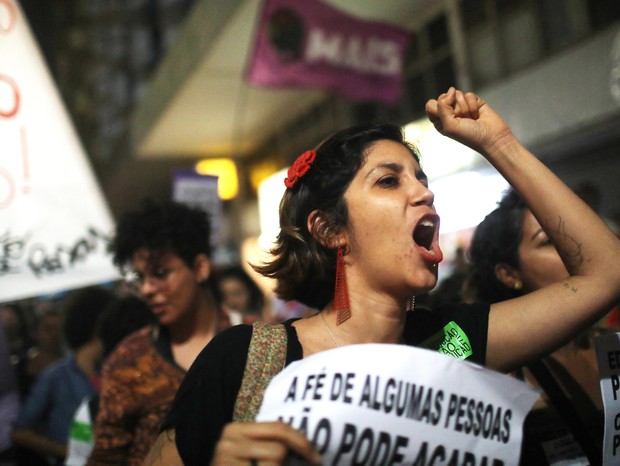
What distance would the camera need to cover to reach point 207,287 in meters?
3.24

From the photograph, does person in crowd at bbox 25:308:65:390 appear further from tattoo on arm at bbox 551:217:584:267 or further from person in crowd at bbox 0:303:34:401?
tattoo on arm at bbox 551:217:584:267

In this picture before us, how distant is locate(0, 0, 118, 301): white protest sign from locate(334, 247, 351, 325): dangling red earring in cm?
174

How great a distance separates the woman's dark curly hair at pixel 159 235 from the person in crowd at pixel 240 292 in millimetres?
2995

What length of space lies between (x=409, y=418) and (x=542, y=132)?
816 centimetres

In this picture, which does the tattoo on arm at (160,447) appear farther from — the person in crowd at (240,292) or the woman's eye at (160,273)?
the person in crowd at (240,292)

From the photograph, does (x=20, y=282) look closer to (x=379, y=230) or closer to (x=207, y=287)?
(x=207, y=287)

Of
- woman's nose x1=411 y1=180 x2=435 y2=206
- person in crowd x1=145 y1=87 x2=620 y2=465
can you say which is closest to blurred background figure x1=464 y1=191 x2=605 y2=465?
person in crowd x1=145 y1=87 x2=620 y2=465

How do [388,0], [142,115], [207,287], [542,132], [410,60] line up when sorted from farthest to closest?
[142,115]
[410,60]
[388,0]
[542,132]
[207,287]

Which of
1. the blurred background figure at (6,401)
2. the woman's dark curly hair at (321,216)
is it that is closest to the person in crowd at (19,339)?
the blurred background figure at (6,401)

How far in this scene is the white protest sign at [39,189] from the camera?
3059 mm

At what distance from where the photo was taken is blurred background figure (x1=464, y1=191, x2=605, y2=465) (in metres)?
2.09

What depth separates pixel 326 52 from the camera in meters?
7.93

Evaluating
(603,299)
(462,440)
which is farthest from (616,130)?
(462,440)

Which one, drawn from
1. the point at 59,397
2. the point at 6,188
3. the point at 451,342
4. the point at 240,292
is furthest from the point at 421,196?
the point at 240,292
